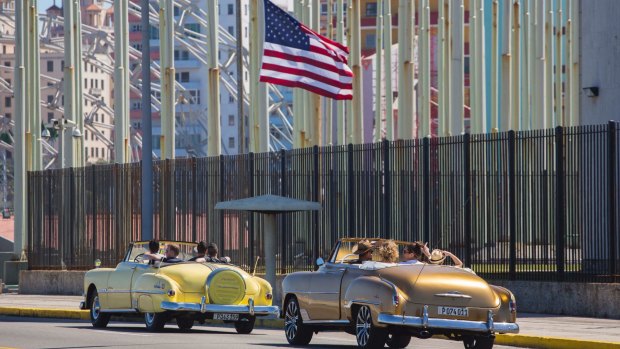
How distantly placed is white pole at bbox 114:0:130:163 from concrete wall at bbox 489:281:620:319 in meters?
27.0

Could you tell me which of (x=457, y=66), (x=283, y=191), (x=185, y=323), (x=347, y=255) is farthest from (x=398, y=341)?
(x=457, y=66)

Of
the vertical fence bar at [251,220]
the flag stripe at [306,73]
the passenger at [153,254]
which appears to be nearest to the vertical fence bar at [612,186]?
the passenger at [153,254]

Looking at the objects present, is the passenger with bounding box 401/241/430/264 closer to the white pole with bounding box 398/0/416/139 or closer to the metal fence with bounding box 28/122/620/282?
the metal fence with bounding box 28/122/620/282

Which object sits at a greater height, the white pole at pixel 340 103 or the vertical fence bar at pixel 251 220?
the white pole at pixel 340 103

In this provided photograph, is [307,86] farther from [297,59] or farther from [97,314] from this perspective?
[97,314]

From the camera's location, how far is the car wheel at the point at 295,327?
21.5 metres

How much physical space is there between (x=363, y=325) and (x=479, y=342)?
4.86ft

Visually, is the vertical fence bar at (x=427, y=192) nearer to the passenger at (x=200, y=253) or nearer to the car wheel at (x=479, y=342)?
the passenger at (x=200, y=253)

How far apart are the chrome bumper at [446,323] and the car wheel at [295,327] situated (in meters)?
2.70

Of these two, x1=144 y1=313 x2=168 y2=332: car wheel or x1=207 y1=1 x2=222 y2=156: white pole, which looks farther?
x1=207 y1=1 x2=222 y2=156: white pole

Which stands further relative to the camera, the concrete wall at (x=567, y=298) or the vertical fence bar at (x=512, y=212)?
the vertical fence bar at (x=512, y=212)

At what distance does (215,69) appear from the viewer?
50.1 meters

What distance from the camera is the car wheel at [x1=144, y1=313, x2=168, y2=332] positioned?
2472cm

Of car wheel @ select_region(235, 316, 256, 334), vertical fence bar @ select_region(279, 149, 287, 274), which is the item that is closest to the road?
car wheel @ select_region(235, 316, 256, 334)
